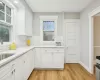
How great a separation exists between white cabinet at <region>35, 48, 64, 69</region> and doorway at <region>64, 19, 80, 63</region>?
1.12 meters

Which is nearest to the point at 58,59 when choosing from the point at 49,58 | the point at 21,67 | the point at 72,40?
the point at 49,58

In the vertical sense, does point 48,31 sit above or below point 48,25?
below

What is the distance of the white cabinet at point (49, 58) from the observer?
13.8 feet

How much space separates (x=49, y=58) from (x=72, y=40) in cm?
173

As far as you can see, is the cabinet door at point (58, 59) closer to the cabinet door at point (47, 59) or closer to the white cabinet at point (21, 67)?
the cabinet door at point (47, 59)

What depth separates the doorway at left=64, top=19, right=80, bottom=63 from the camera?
5230 mm

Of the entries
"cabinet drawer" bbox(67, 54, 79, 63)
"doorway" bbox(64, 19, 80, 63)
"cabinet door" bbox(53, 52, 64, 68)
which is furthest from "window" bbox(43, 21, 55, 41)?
"cabinet drawer" bbox(67, 54, 79, 63)

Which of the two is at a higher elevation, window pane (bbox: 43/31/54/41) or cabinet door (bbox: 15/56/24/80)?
window pane (bbox: 43/31/54/41)

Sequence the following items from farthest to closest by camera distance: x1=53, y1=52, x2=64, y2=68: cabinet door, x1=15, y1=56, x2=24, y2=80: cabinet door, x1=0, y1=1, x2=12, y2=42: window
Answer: x1=53, y1=52, x2=64, y2=68: cabinet door < x1=0, y1=1, x2=12, y2=42: window < x1=15, y1=56, x2=24, y2=80: cabinet door

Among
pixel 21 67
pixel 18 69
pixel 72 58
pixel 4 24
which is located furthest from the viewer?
pixel 72 58

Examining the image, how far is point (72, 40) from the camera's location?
5258mm

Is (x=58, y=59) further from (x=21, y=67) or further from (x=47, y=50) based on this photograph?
(x=21, y=67)

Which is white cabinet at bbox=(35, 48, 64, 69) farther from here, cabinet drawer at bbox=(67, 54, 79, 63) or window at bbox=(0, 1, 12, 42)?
window at bbox=(0, 1, 12, 42)

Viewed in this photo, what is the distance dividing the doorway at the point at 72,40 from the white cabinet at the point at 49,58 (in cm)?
112
